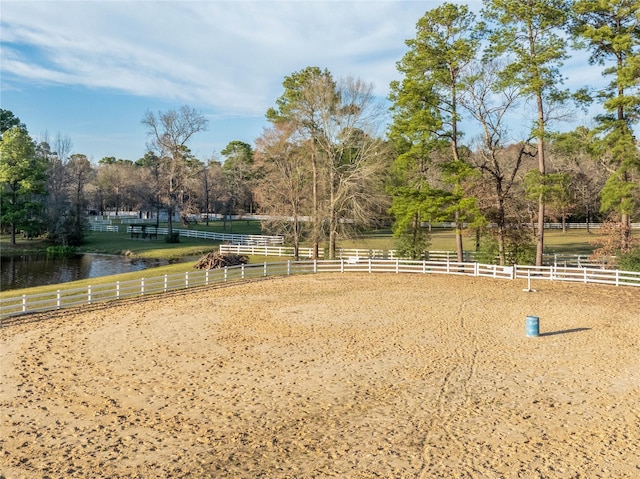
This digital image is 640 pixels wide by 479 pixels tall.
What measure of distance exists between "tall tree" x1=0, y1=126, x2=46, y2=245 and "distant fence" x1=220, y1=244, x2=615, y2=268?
22.8 metres

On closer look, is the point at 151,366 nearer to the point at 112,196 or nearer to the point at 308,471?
the point at 308,471

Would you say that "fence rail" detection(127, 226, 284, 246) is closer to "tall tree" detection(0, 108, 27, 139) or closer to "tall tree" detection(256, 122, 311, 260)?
"tall tree" detection(256, 122, 311, 260)

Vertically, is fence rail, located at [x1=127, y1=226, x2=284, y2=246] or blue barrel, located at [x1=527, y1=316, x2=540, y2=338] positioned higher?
fence rail, located at [x1=127, y1=226, x2=284, y2=246]

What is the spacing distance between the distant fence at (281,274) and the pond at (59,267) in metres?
8.81

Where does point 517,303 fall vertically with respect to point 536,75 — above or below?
below

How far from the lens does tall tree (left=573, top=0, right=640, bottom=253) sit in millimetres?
24859

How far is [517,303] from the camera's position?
20.6 m

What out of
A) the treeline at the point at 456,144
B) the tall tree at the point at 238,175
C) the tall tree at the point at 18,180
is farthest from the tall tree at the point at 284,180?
the tall tree at the point at 238,175

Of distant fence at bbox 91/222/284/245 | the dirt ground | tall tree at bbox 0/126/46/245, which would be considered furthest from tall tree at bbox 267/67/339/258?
tall tree at bbox 0/126/46/245

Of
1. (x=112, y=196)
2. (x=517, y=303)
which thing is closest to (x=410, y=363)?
(x=517, y=303)

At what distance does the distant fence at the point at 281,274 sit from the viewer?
66.5 feet

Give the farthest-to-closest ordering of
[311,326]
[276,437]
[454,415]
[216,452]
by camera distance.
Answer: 1. [311,326]
2. [454,415]
3. [276,437]
4. [216,452]

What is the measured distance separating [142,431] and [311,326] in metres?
8.57

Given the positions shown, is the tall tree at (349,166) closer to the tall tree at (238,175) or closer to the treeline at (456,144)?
the treeline at (456,144)
